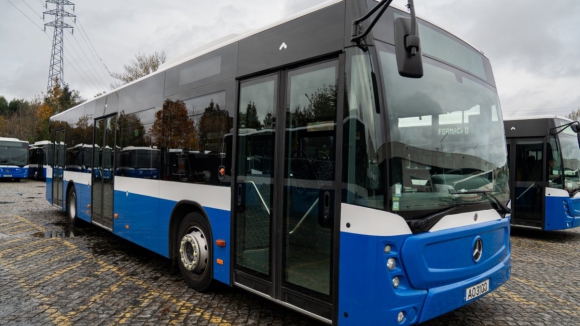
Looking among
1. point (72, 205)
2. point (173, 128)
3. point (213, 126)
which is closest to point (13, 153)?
point (72, 205)

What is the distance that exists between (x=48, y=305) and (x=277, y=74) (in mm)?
3919

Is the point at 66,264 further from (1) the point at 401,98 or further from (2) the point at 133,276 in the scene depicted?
(1) the point at 401,98

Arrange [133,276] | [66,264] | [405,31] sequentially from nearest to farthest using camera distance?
[405,31]
[133,276]
[66,264]

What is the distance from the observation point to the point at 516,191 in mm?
10602

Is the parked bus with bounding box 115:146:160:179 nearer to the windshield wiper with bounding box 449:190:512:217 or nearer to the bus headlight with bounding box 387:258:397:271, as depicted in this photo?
the bus headlight with bounding box 387:258:397:271

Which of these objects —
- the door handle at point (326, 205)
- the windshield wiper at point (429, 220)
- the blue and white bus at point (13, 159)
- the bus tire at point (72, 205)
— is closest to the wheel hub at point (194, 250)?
the door handle at point (326, 205)

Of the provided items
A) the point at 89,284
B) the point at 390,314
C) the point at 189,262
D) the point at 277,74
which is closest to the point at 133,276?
the point at 89,284

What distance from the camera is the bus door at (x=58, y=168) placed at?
460 inches

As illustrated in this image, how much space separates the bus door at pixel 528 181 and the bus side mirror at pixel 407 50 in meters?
8.60

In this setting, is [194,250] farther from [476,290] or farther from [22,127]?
[22,127]

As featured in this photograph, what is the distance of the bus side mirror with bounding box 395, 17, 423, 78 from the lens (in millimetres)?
3156

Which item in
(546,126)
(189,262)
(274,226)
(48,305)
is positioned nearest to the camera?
(274,226)

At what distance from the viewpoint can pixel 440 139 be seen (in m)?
3.77

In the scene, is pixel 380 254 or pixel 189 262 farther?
pixel 189 262
